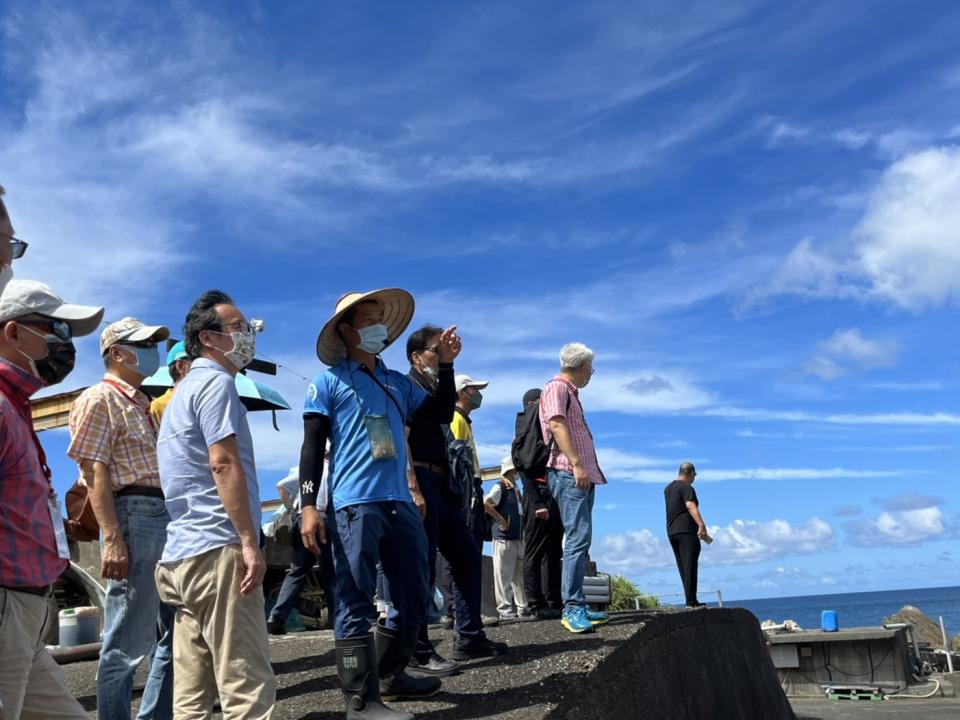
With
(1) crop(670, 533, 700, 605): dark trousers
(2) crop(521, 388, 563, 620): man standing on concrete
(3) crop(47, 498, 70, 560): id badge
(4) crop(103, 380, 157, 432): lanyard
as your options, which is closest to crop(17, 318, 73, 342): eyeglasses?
(3) crop(47, 498, 70, 560): id badge

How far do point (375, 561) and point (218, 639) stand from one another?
3.77 ft

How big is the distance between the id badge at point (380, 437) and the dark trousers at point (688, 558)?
7278 millimetres

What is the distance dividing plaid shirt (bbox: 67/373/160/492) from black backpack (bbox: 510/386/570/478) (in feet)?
11.2

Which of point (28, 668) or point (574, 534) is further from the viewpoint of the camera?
point (574, 534)

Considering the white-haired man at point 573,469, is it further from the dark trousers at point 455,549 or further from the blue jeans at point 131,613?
the blue jeans at point 131,613

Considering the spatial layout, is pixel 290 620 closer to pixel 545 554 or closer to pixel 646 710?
pixel 545 554

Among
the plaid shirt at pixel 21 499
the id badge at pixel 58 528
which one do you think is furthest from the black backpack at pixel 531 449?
the plaid shirt at pixel 21 499

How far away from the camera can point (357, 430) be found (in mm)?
4930

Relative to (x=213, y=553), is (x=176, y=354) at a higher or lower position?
higher

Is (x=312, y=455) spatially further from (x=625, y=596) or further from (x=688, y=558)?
(x=625, y=596)

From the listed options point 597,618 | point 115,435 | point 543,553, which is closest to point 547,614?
point 543,553

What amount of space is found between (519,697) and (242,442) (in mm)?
1998

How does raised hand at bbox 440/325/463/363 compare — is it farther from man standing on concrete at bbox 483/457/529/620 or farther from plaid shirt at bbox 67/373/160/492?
man standing on concrete at bbox 483/457/529/620

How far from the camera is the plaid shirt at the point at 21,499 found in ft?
10.5
